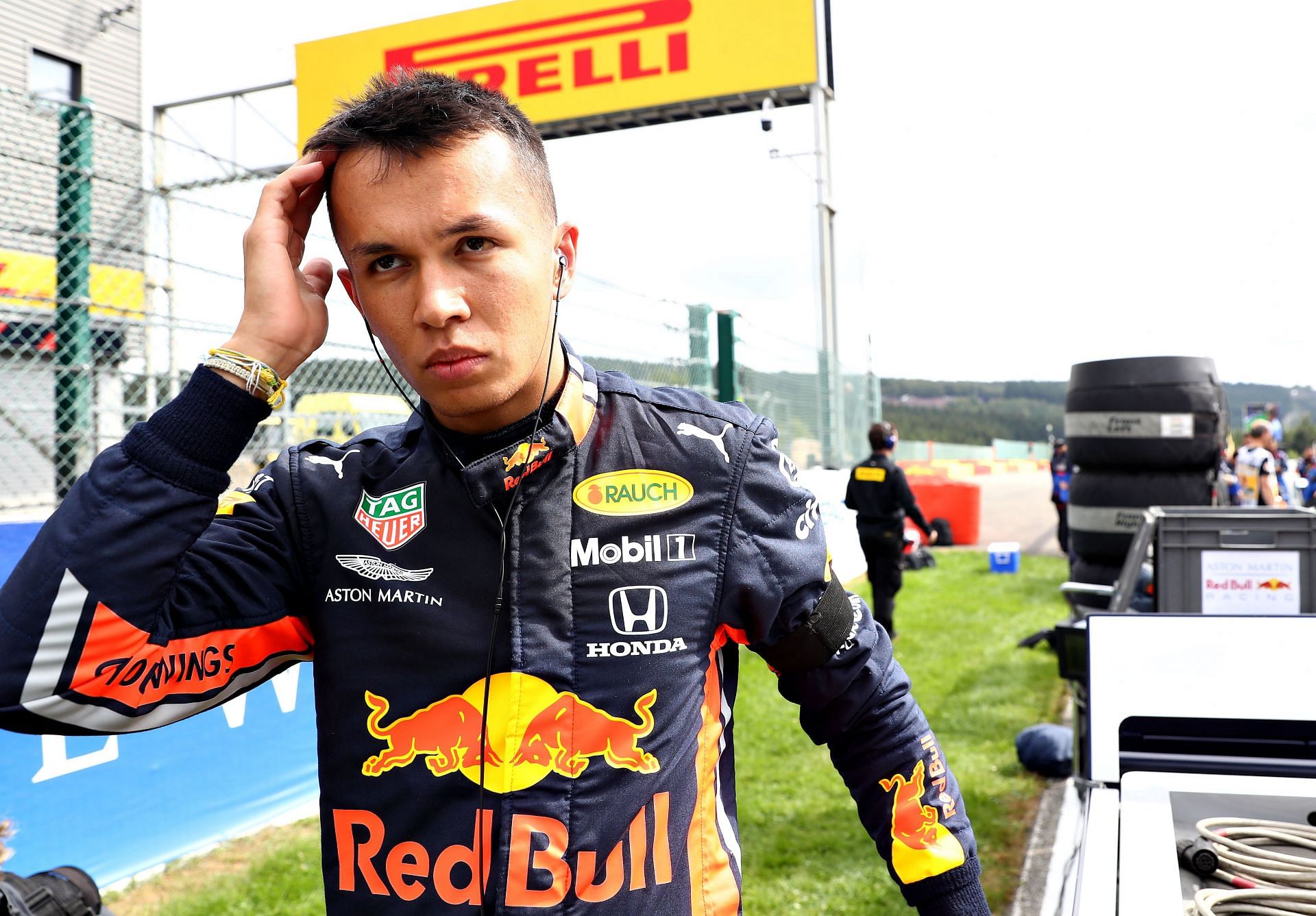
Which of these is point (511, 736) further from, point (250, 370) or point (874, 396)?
point (874, 396)

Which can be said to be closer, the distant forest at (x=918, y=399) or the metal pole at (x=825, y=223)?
the distant forest at (x=918, y=399)

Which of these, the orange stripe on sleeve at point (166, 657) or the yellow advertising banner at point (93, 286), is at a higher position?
the yellow advertising banner at point (93, 286)

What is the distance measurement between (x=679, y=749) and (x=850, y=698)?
11.6 inches

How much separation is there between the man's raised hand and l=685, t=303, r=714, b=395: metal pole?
6866 mm

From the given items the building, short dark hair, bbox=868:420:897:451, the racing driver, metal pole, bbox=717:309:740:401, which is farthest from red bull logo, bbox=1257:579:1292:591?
metal pole, bbox=717:309:740:401

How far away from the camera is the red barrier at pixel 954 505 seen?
16828mm

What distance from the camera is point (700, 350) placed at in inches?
337

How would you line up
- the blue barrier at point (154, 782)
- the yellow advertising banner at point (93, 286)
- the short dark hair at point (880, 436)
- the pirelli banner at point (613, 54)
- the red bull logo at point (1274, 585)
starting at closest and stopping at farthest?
the blue barrier at point (154, 782) → the red bull logo at point (1274, 585) → the yellow advertising banner at point (93, 286) → the short dark hair at point (880, 436) → the pirelli banner at point (613, 54)

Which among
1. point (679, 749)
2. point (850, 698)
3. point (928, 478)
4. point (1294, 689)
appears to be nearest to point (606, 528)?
point (679, 749)

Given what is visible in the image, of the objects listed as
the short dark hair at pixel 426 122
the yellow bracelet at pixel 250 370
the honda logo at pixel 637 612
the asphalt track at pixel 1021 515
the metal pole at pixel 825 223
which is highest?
the metal pole at pixel 825 223

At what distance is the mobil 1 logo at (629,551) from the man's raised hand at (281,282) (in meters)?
0.46

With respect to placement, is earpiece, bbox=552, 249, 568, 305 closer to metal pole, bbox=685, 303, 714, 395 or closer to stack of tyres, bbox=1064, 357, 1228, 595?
metal pole, bbox=685, 303, 714, 395

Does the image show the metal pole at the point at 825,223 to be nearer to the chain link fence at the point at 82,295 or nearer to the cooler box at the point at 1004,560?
the cooler box at the point at 1004,560

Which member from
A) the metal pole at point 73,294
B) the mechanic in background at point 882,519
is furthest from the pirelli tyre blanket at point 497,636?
the mechanic in background at point 882,519
